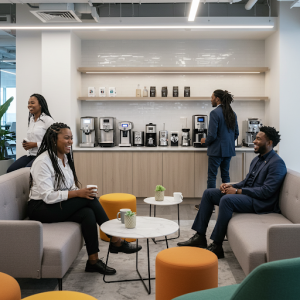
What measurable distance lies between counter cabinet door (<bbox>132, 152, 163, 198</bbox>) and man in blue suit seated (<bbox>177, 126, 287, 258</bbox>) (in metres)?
2.03

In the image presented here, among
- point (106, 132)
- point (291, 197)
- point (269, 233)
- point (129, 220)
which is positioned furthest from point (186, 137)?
point (269, 233)

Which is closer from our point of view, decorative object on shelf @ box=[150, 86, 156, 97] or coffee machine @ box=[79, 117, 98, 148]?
coffee machine @ box=[79, 117, 98, 148]

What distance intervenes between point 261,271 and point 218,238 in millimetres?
2080

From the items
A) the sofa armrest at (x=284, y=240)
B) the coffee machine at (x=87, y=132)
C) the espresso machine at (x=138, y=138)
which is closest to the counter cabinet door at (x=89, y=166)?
the coffee machine at (x=87, y=132)

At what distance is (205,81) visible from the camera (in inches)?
239

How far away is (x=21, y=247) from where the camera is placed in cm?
226

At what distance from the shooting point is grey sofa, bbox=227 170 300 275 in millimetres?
2160

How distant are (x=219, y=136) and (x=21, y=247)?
10.6 feet

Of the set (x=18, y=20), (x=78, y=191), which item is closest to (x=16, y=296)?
(x=78, y=191)

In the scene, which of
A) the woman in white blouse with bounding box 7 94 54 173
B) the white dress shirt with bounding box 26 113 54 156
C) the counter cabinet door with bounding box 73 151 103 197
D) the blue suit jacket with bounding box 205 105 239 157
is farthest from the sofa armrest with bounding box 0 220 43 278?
the counter cabinet door with bounding box 73 151 103 197

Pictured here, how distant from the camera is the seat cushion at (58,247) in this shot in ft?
7.55

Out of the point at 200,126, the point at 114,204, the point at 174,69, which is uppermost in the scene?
the point at 174,69

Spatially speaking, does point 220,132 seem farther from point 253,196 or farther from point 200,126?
point 253,196

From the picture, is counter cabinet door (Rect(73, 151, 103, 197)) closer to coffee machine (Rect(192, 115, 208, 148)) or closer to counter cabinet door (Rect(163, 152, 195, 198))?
counter cabinet door (Rect(163, 152, 195, 198))
